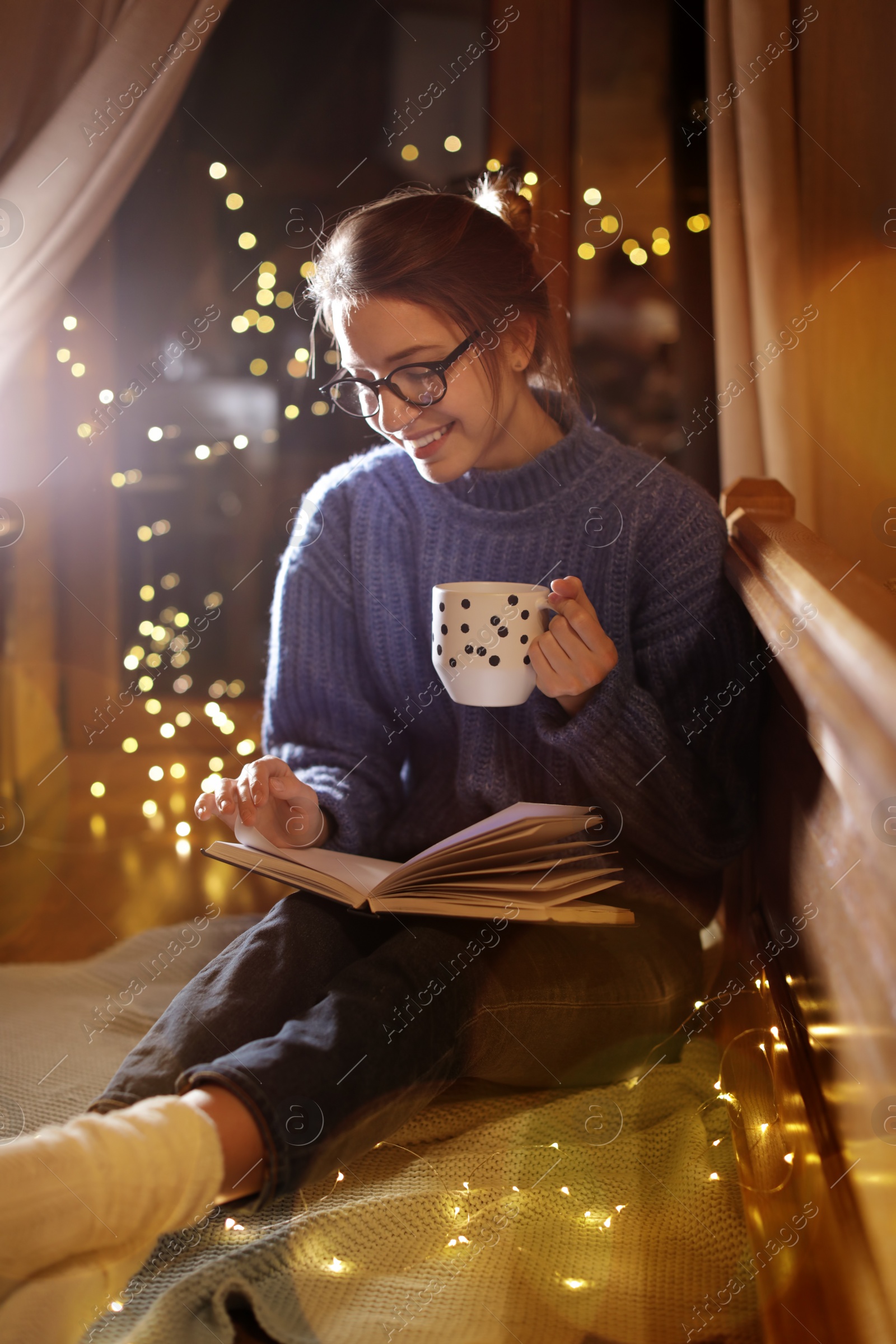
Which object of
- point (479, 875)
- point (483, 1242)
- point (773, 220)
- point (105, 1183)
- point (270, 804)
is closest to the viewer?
point (105, 1183)

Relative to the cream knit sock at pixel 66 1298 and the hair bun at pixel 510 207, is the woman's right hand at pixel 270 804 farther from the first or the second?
the hair bun at pixel 510 207

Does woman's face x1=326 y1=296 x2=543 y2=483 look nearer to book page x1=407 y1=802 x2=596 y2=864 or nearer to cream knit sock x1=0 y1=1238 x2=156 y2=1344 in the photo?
book page x1=407 y1=802 x2=596 y2=864

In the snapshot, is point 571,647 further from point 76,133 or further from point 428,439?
point 76,133

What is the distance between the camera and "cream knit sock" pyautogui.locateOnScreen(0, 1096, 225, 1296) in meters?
0.60

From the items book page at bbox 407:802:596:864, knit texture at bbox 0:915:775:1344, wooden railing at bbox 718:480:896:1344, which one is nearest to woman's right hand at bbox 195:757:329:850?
book page at bbox 407:802:596:864

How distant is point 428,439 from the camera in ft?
3.46

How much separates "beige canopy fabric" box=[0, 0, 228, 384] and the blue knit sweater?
620 mm

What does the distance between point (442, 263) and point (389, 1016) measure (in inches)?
29.4

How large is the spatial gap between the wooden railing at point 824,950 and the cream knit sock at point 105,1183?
40cm

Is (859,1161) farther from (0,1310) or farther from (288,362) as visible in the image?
(288,362)

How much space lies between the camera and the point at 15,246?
1.44 m

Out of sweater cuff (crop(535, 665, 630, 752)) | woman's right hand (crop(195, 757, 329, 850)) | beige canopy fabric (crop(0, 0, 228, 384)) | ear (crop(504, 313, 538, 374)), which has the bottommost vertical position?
woman's right hand (crop(195, 757, 329, 850))

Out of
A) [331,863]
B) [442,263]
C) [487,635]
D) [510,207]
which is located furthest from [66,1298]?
[510,207]

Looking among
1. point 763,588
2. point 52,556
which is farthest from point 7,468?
point 763,588
